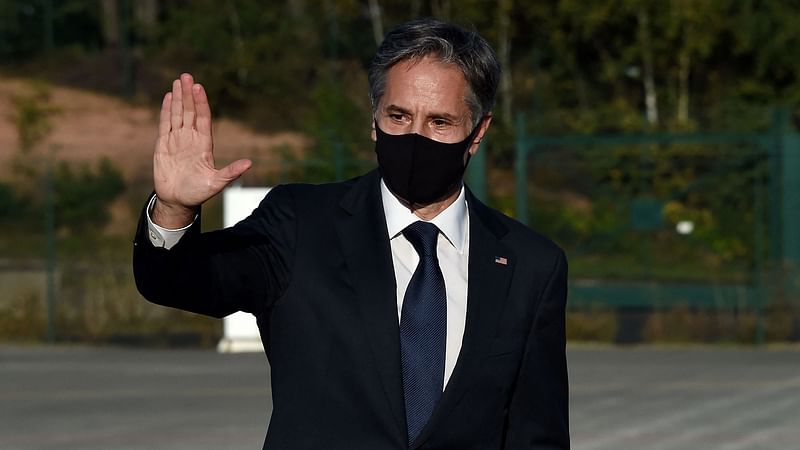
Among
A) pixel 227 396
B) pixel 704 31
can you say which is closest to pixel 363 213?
pixel 227 396

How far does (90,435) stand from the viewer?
11375 mm

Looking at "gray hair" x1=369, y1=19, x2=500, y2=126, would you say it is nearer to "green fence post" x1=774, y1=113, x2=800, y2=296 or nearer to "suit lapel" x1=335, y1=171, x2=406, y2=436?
"suit lapel" x1=335, y1=171, x2=406, y2=436

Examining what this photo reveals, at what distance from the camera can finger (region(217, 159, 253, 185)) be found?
3.27 meters

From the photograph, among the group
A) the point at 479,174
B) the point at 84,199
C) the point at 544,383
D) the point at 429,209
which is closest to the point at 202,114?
the point at 429,209

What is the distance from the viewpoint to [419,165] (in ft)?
11.3

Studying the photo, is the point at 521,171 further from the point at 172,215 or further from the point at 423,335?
the point at 172,215

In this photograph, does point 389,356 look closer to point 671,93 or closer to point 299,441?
point 299,441

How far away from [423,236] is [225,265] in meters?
0.41

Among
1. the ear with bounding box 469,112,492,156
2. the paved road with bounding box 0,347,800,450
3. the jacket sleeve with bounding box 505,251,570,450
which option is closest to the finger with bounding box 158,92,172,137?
the ear with bounding box 469,112,492,156

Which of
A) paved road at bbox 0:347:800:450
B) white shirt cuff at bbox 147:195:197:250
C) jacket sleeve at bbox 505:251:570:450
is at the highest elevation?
white shirt cuff at bbox 147:195:197:250

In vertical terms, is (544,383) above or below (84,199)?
above

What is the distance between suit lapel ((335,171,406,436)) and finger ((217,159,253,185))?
0.92 ft

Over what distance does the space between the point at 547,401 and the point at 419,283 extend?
0.41 meters

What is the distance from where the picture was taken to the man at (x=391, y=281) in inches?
133
